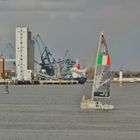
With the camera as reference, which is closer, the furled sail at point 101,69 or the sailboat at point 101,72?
the sailboat at point 101,72

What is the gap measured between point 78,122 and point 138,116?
48.9 feet

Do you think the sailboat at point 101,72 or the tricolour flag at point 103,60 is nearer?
the sailboat at point 101,72

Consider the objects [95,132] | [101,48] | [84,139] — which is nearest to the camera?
[84,139]

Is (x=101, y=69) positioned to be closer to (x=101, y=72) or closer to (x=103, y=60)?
(x=101, y=72)

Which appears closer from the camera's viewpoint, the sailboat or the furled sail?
the sailboat

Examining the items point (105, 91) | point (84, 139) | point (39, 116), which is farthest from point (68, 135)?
point (105, 91)

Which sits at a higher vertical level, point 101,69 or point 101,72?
point 101,69

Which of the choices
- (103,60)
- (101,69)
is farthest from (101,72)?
(103,60)

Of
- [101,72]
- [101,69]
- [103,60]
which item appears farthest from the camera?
[101,72]

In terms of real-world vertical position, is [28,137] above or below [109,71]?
below

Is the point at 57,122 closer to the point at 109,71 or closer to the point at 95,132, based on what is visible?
the point at 95,132

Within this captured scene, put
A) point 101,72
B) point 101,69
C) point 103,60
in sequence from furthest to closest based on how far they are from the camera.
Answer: point 101,72
point 101,69
point 103,60

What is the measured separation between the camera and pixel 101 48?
8731cm

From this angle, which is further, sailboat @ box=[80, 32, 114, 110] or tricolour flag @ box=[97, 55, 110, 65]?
tricolour flag @ box=[97, 55, 110, 65]
